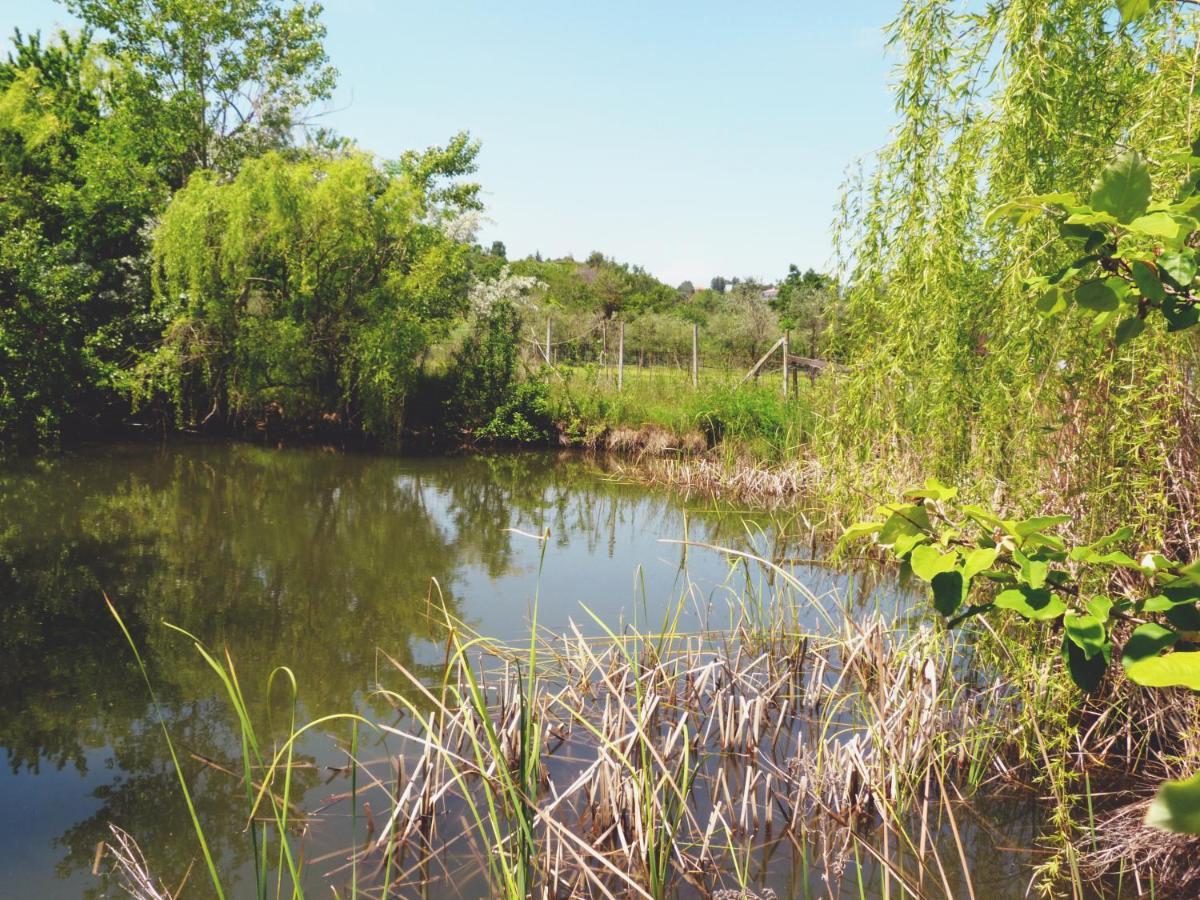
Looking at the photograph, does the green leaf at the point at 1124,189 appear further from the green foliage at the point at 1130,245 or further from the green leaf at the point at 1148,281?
the green leaf at the point at 1148,281

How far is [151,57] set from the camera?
50.9ft

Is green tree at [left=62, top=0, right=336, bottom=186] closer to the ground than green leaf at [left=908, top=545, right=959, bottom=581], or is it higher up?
higher up

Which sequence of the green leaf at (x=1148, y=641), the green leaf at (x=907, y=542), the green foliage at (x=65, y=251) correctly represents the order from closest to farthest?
the green leaf at (x=1148, y=641), the green leaf at (x=907, y=542), the green foliage at (x=65, y=251)

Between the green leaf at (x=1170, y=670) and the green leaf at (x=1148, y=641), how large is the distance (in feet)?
0.62

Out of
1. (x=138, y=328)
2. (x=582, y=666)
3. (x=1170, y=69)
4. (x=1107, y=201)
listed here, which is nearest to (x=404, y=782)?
(x=582, y=666)

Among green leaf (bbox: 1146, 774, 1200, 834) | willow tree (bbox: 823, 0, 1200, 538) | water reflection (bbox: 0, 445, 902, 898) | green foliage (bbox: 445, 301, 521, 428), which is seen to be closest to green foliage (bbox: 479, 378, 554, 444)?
green foliage (bbox: 445, 301, 521, 428)

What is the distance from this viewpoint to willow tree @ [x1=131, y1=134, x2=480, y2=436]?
1238cm

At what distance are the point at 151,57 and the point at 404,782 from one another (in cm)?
1671

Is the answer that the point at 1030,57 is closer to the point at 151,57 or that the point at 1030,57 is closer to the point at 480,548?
the point at 480,548

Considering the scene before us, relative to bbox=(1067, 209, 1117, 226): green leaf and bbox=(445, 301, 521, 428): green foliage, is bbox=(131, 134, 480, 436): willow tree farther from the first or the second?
bbox=(1067, 209, 1117, 226): green leaf

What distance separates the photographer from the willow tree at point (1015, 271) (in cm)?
293

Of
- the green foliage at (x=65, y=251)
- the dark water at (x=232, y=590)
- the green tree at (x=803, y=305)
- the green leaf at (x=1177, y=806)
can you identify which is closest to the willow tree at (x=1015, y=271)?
the dark water at (x=232, y=590)

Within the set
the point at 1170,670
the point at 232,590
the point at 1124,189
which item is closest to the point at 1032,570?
the point at 1170,670

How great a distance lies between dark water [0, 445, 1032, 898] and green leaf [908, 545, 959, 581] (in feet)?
7.68
